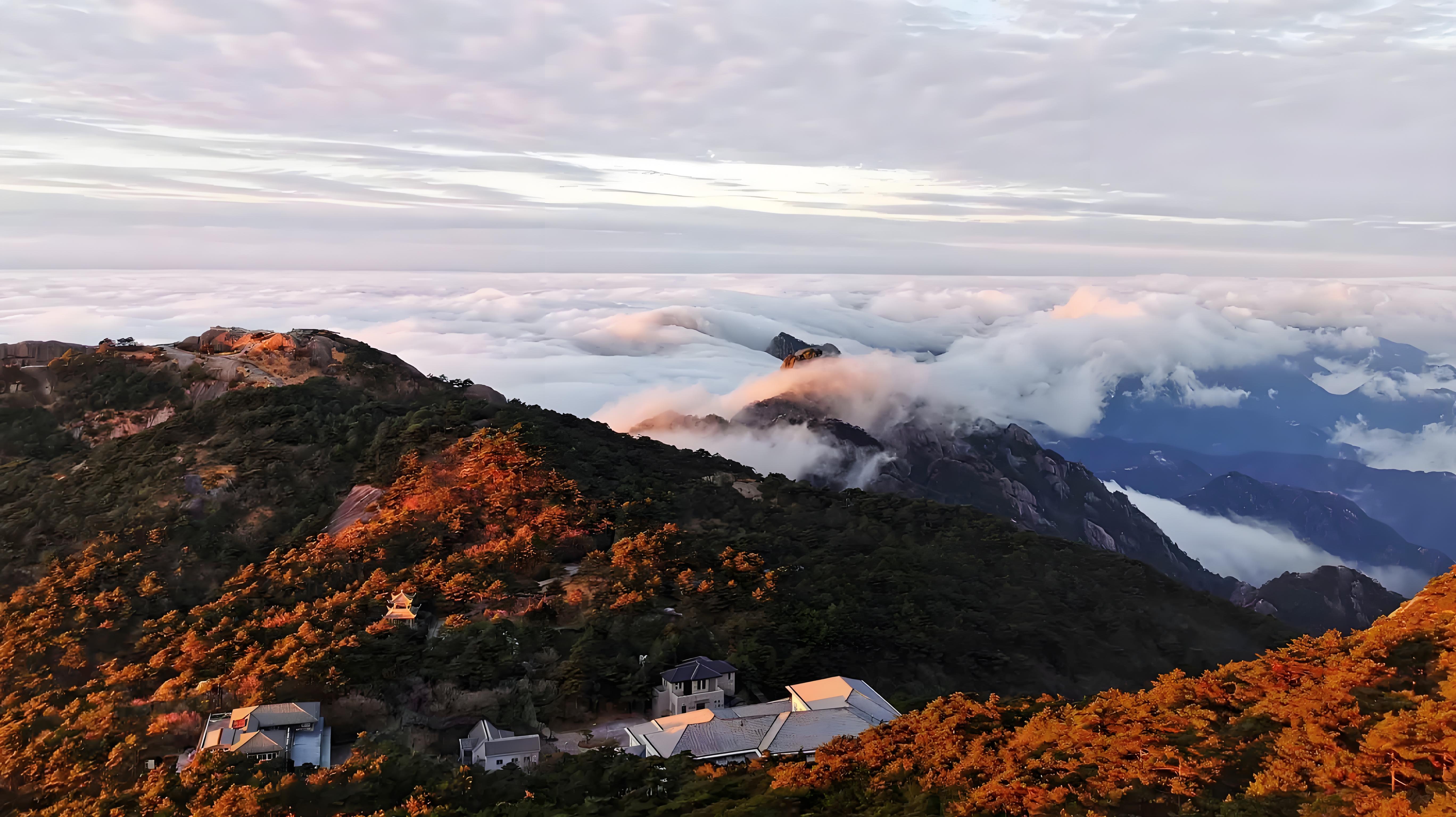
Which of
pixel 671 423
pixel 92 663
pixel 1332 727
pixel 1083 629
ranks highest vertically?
pixel 1332 727

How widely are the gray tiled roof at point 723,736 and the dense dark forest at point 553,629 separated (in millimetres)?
1388

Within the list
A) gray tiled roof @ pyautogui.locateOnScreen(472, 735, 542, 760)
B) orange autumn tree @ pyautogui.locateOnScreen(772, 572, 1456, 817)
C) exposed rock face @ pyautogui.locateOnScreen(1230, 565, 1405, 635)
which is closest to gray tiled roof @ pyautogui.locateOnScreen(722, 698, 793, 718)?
orange autumn tree @ pyautogui.locateOnScreen(772, 572, 1456, 817)

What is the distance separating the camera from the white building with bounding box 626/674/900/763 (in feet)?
96.2

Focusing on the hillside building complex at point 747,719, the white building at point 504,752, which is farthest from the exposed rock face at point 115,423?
the hillside building complex at point 747,719

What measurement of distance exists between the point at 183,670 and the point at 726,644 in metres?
20.3

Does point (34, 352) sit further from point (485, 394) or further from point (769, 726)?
point (769, 726)

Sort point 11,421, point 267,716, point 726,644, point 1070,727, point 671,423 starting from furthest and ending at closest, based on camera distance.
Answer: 1. point 671,423
2. point 11,421
3. point 726,644
4. point 267,716
5. point 1070,727

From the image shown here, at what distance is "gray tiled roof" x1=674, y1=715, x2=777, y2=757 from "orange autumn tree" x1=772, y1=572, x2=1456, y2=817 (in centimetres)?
362

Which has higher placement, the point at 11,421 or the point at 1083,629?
the point at 11,421

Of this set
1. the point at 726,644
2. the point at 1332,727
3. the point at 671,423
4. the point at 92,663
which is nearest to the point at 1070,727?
the point at 1332,727

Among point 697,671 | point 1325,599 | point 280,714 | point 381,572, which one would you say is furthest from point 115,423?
point 1325,599

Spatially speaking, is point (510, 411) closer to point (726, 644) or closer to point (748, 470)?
point (748, 470)

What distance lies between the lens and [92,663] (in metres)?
36.3

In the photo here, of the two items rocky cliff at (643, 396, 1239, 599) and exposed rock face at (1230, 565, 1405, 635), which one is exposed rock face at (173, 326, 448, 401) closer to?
rocky cliff at (643, 396, 1239, 599)
